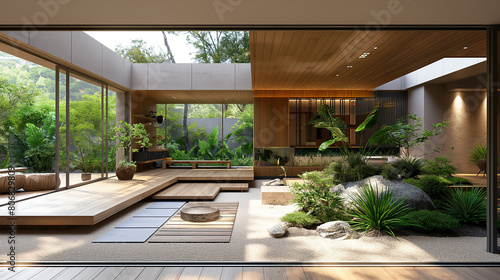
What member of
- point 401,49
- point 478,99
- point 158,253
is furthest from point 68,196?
point 478,99

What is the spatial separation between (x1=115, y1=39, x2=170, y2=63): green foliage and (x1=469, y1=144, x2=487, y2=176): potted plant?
525 inches

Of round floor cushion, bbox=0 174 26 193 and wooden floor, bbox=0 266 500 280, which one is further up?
round floor cushion, bbox=0 174 26 193

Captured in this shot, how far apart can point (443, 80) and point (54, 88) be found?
8.97 metres

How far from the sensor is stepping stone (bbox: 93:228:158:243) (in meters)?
3.98

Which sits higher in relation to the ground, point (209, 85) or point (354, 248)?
point (209, 85)

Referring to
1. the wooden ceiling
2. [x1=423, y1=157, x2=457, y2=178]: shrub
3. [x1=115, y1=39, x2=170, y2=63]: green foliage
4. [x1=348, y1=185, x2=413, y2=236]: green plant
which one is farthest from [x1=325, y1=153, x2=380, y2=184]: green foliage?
[x1=115, y1=39, x2=170, y2=63]: green foliage

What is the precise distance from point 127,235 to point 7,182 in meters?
2.96

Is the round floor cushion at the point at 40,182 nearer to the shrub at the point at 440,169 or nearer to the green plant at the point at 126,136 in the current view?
the green plant at the point at 126,136

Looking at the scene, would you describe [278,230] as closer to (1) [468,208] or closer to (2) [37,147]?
(1) [468,208]

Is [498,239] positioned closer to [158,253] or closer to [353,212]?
[353,212]

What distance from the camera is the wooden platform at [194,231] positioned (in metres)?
4.00

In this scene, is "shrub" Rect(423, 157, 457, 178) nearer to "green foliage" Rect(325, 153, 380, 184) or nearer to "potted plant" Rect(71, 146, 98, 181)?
"green foliage" Rect(325, 153, 380, 184)

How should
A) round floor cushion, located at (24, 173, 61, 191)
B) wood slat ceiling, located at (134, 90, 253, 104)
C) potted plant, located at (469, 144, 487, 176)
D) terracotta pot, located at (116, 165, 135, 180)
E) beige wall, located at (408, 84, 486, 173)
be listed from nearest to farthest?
round floor cushion, located at (24, 173, 61, 191) → terracotta pot, located at (116, 165, 135, 180) → potted plant, located at (469, 144, 487, 176) → beige wall, located at (408, 84, 486, 173) → wood slat ceiling, located at (134, 90, 253, 104)

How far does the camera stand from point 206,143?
12195 mm
